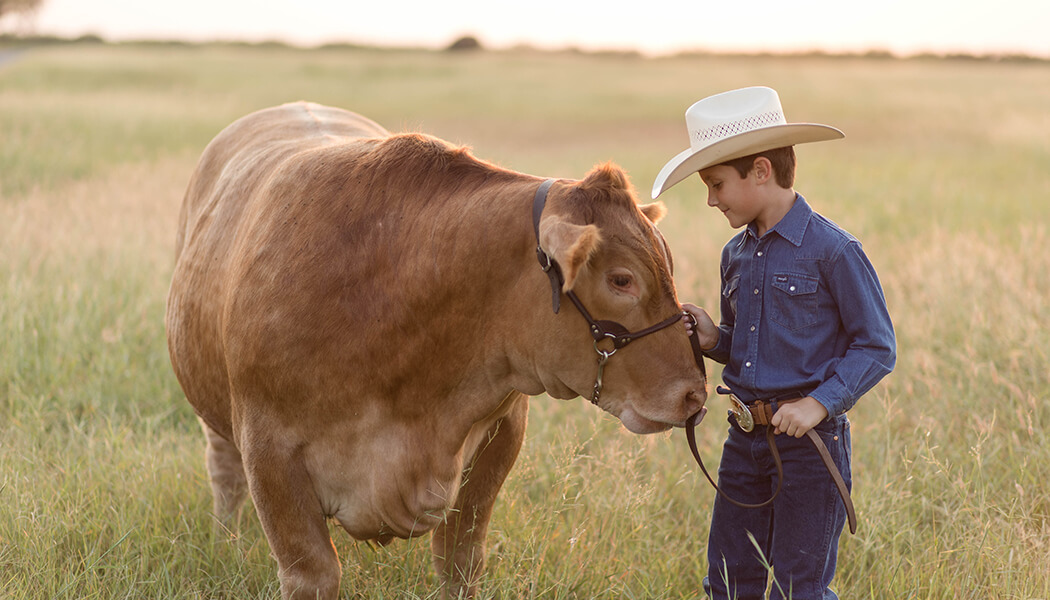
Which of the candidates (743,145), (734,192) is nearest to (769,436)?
(734,192)

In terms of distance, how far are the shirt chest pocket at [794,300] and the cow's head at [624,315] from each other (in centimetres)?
44

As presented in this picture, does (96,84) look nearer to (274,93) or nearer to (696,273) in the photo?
(274,93)

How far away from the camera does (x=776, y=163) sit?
2990 millimetres

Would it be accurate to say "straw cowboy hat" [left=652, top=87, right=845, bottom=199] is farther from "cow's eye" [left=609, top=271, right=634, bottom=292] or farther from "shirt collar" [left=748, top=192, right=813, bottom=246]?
"cow's eye" [left=609, top=271, right=634, bottom=292]

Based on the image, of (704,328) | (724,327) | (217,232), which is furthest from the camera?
(217,232)

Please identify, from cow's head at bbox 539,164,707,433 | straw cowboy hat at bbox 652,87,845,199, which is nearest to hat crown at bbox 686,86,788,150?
straw cowboy hat at bbox 652,87,845,199

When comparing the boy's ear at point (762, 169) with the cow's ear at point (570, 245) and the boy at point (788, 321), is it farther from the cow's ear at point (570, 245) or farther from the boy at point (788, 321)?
the cow's ear at point (570, 245)

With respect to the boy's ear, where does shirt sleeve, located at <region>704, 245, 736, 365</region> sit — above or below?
below

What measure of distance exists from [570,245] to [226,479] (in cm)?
249

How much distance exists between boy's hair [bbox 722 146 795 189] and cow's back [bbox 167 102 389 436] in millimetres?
1534

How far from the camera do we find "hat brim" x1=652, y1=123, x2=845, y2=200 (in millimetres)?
2824

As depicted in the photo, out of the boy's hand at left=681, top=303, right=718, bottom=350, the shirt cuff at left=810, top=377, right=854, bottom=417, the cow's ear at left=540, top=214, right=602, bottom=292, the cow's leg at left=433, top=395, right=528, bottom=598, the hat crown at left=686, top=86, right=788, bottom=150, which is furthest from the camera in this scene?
the cow's leg at left=433, top=395, right=528, bottom=598

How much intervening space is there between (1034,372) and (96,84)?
→ 30.4 metres

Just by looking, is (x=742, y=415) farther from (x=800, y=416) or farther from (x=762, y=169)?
(x=762, y=169)
